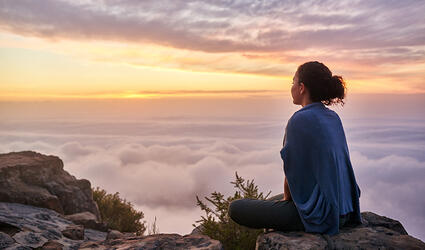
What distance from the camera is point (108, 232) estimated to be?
9.39m

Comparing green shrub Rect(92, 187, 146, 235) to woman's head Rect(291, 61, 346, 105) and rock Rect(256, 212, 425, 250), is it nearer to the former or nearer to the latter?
rock Rect(256, 212, 425, 250)

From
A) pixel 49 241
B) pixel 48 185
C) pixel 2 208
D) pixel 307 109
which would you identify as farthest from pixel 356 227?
pixel 48 185

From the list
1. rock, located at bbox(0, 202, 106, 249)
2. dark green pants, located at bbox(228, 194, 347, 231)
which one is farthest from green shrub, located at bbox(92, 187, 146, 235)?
dark green pants, located at bbox(228, 194, 347, 231)

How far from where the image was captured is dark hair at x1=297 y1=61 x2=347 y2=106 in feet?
16.6

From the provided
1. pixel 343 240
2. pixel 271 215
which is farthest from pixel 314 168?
pixel 343 240

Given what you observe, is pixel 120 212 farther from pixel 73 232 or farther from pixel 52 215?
pixel 73 232

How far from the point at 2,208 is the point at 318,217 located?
6374 mm

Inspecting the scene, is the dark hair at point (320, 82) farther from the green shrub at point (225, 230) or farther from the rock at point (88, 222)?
the rock at point (88, 222)

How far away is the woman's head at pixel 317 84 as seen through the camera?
505 centimetres

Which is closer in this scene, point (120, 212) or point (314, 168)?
point (314, 168)

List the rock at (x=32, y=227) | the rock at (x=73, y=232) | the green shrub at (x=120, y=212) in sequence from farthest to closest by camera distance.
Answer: the green shrub at (x=120, y=212)
the rock at (x=73, y=232)
the rock at (x=32, y=227)

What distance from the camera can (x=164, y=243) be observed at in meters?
5.39

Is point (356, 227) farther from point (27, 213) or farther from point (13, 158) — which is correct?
point (13, 158)

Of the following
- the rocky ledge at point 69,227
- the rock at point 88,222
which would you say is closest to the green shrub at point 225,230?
the rocky ledge at point 69,227
